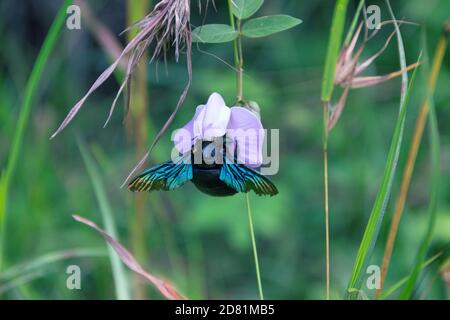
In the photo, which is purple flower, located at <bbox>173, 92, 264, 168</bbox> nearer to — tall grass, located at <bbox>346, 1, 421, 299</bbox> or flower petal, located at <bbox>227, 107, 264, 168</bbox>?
flower petal, located at <bbox>227, 107, 264, 168</bbox>

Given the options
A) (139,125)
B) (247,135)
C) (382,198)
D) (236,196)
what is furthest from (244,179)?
(236,196)

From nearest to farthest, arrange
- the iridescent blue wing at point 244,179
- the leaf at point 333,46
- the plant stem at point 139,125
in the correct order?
the iridescent blue wing at point 244,179 < the leaf at point 333,46 < the plant stem at point 139,125

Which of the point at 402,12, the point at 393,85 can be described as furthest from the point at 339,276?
the point at 402,12

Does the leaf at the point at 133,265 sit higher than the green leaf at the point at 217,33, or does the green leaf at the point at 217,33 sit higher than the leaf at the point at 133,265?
the green leaf at the point at 217,33

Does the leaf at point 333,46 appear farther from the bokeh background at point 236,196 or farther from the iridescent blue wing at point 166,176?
the bokeh background at point 236,196

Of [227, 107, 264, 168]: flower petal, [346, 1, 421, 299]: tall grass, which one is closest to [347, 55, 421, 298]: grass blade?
[346, 1, 421, 299]: tall grass

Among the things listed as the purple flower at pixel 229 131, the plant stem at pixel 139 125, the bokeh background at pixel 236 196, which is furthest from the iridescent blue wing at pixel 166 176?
the bokeh background at pixel 236 196

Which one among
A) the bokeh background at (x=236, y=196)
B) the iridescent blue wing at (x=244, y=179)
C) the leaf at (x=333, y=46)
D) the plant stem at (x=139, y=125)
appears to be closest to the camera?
the iridescent blue wing at (x=244, y=179)
